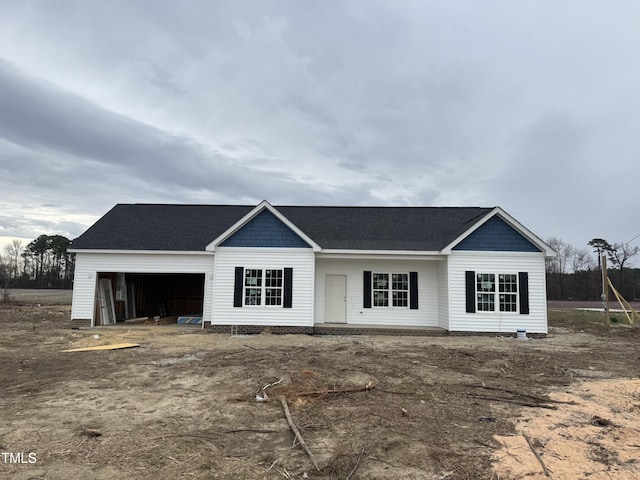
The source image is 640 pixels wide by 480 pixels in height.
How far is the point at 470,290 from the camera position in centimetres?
1578

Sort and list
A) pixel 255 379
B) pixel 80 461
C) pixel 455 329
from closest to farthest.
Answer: pixel 80 461
pixel 255 379
pixel 455 329

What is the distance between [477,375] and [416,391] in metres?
2.19

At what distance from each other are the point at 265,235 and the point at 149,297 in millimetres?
10526

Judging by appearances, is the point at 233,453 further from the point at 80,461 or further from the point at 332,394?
the point at 332,394

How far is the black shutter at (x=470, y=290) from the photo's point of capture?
1573 cm

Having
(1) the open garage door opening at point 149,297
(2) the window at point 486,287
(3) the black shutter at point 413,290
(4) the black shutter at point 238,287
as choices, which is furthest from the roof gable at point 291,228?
(1) the open garage door opening at point 149,297

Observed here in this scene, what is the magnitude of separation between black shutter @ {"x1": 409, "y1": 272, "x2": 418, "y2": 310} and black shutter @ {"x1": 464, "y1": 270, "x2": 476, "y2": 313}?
2118 millimetres

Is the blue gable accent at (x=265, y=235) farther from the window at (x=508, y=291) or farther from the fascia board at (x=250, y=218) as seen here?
the window at (x=508, y=291)

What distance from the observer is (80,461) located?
14.8 ft

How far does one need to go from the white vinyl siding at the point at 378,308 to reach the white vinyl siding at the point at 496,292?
4.71ft

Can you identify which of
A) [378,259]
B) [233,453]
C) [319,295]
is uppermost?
[378,259]

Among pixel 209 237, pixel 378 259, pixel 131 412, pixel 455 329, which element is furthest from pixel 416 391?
pixel 209 237

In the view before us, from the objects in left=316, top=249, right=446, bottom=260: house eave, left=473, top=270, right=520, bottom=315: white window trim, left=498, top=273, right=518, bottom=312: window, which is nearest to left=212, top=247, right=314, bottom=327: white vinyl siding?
left=316, top=249, right=446, bottom=260: house eave

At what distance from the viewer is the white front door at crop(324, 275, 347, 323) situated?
57.0 feet
